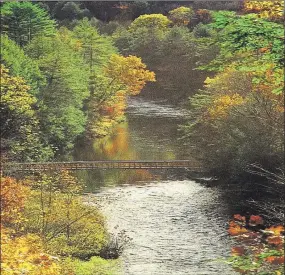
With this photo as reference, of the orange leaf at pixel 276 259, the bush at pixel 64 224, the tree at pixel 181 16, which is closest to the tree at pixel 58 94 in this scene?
the bush at pixel 64 224

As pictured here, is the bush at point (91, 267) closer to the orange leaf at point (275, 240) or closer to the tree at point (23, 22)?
the orange leaf at point (275, 240)

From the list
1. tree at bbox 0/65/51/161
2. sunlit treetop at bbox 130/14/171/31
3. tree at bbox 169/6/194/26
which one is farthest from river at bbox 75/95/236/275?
tree at bbox 169/6/194/26

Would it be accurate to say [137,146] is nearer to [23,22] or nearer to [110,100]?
[110,100]

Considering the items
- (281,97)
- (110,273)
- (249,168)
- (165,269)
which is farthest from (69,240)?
(281,97)

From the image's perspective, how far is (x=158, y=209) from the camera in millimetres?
31766

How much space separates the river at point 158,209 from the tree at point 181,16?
29062 mm

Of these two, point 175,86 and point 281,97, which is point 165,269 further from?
point 175,86

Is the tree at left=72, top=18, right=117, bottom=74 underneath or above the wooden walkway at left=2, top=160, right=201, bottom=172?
above

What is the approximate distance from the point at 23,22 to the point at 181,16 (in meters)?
32.9

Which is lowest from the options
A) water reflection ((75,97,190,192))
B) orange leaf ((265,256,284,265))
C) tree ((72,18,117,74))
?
water reflection ((75,97,190,192))

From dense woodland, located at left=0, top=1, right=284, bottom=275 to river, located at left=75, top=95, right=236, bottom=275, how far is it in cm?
125

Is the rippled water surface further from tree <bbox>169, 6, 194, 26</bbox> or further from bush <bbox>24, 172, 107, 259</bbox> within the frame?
tree <bbox>169, 6, 194, 26</bbox>

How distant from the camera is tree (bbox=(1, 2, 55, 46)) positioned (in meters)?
47.9

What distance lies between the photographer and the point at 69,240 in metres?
23.1
